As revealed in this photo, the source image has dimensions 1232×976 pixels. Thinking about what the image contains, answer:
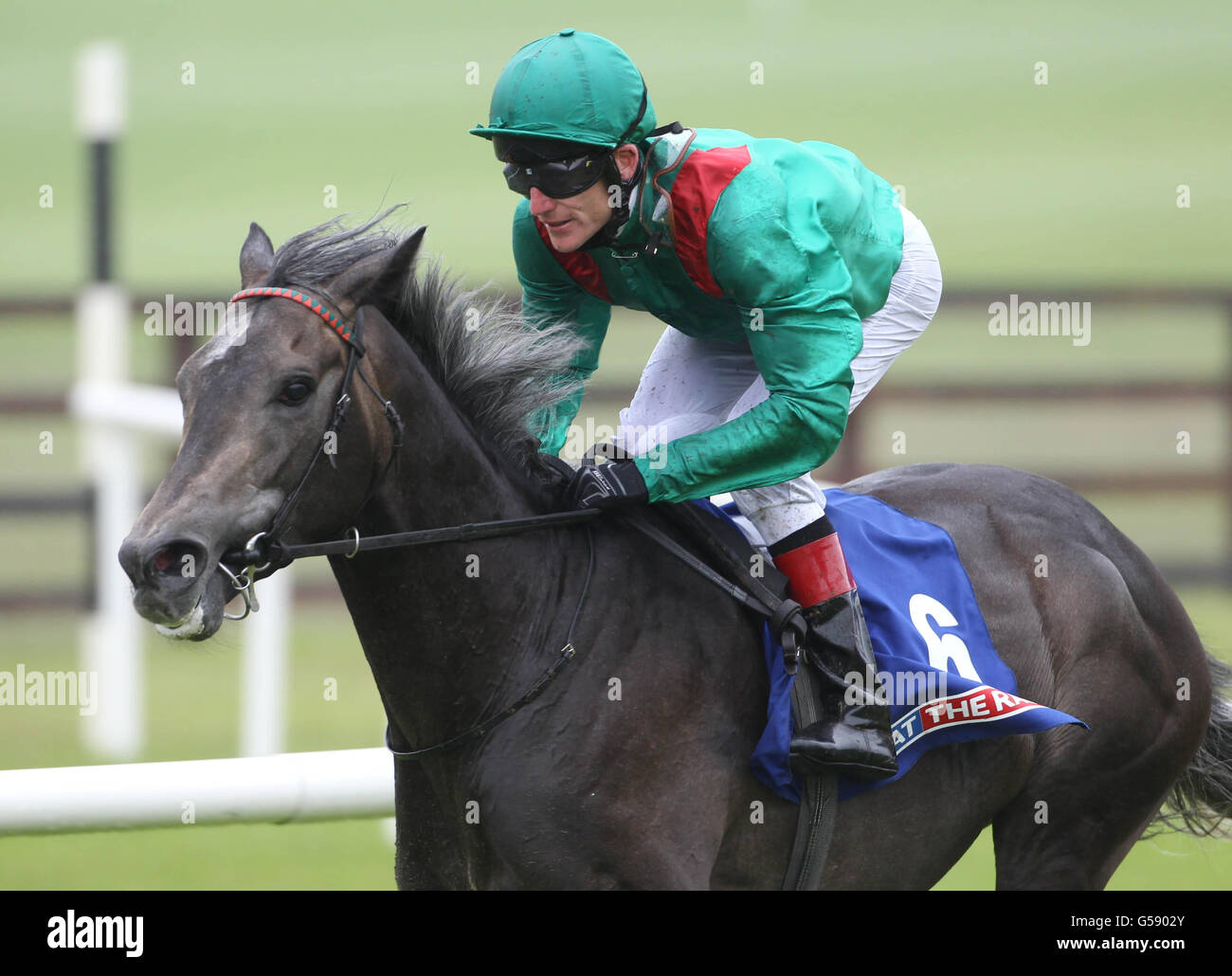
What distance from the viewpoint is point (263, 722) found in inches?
208

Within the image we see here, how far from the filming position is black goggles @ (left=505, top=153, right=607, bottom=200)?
111 inches

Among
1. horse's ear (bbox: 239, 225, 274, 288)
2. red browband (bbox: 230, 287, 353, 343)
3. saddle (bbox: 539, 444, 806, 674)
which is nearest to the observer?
red browband (bbox: 230, 287, 353, 343)

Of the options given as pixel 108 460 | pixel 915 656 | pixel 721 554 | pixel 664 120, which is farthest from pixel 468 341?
pixel 664 120

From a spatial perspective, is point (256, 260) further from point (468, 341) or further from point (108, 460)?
point (108, 460)

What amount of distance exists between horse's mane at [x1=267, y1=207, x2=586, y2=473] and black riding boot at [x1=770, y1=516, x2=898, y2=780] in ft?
1.79

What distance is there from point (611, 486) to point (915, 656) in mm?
714

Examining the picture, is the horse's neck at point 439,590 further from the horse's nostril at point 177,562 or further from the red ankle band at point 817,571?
the red ankle band at point 817,571

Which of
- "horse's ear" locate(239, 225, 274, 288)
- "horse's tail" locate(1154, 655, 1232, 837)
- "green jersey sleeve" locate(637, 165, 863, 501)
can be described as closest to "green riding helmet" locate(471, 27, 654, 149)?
"green jersey sleeve" locate(637, 165, 863, 501)

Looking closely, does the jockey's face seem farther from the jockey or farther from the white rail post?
the white rail post

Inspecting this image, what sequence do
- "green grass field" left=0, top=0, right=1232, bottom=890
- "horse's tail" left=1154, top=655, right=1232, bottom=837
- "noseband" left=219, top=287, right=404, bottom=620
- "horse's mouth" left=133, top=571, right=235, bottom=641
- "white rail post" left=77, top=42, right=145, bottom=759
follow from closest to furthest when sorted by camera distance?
"horse's mouth" left=133, top=571, right=235, bottom=641 → "noseband" left=219, top=287, right=404, bottom=620 → "horse's tail" left=1154, top=655, right=1232, bottom=837 → "white rail post" left=77, top=42, right=145, bottom=759 → "green grass field" left=0, top=0, right=1232, bottom=890

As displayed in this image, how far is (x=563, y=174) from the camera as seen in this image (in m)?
2.83

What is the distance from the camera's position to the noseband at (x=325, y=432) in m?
2.49

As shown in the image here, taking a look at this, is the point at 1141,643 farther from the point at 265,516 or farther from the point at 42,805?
the point at 42,805

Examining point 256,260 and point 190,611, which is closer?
point 190,611
